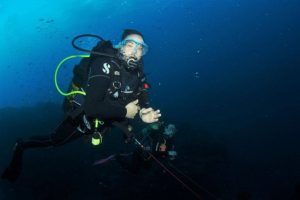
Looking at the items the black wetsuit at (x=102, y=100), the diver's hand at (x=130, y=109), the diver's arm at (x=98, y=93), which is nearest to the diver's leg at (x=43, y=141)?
the black wetsuit at (x=102, y=100)

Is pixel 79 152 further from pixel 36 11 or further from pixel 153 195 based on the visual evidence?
pixel 36 11

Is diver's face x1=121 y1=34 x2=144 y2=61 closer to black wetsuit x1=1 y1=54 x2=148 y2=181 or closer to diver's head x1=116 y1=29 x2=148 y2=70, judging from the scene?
diver's head x1=116 y1=29 x2=148 y2=70

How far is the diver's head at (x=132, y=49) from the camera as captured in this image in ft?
13.5

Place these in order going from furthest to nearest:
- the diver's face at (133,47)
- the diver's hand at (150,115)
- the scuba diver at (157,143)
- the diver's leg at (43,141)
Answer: the scuba diver at (157,143) < the diver's leg at (43,141) < the diver's face at (133,47) < the diver's hand at (150,115)

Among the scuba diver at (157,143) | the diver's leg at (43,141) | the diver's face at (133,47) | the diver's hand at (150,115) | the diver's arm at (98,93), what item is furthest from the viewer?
the scuba diver at (157,143)

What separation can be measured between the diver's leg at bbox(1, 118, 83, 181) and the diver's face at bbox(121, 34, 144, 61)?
1.98 m

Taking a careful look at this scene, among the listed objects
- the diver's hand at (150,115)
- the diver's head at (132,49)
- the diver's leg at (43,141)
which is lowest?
the diver's leg at (43,141)

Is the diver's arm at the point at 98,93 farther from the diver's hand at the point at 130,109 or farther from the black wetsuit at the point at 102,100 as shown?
the diver's hand at the point at 130,109

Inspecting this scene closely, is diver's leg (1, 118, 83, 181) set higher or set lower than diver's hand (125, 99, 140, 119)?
lower

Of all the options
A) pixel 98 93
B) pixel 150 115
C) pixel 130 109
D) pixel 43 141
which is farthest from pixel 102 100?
pixel 43 141

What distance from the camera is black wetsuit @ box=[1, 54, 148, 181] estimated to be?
372cm

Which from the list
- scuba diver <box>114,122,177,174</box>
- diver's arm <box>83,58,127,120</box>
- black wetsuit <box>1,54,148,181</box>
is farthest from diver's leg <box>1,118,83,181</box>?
diver's arm <box>83,58,127,120</box>

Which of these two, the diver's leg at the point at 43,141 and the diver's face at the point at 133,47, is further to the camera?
the diver's leg at the point at 43,141

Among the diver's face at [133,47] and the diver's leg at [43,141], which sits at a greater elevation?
the diver's face at [133,47]
